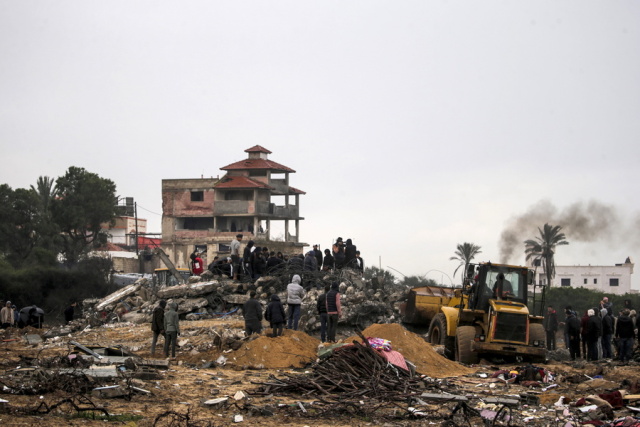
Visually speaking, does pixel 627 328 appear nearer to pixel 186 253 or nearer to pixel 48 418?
pixel 48 418

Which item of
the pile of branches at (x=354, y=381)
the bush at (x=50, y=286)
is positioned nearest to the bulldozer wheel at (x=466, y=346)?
the pile of branches at (x=354, y=381)

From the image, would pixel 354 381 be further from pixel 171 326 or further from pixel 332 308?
pixel 332 308

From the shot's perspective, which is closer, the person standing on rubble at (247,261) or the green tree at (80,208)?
the person standing on rubble at (247,261)

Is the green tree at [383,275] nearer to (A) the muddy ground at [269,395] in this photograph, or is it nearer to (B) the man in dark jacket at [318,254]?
(B) the man in dark jacket at [318,254]

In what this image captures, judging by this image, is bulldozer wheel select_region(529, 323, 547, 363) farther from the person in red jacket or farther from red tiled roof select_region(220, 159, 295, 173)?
red tiled roof select_region(220, 159, 295, 173)

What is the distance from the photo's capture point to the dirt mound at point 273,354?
17.5 meters

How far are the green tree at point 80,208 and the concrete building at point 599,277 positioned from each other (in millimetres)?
39256

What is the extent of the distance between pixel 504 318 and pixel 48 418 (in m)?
10.3

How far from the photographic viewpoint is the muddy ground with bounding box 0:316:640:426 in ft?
37.0

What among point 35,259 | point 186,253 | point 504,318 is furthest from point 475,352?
point 186,253

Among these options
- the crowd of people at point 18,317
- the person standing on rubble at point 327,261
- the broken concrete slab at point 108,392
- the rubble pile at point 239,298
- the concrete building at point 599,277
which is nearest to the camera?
the broken concrete slab at point 108,392

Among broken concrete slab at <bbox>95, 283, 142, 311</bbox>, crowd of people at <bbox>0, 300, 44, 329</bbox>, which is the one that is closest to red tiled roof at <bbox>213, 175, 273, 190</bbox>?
broken concrete slab at <bbox>95, 283, 142, 311</bbox>

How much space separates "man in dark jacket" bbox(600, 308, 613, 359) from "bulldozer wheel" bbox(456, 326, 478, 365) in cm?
407

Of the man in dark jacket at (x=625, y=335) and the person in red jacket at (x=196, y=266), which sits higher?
the person in red jacket at (x=196, y=266)
